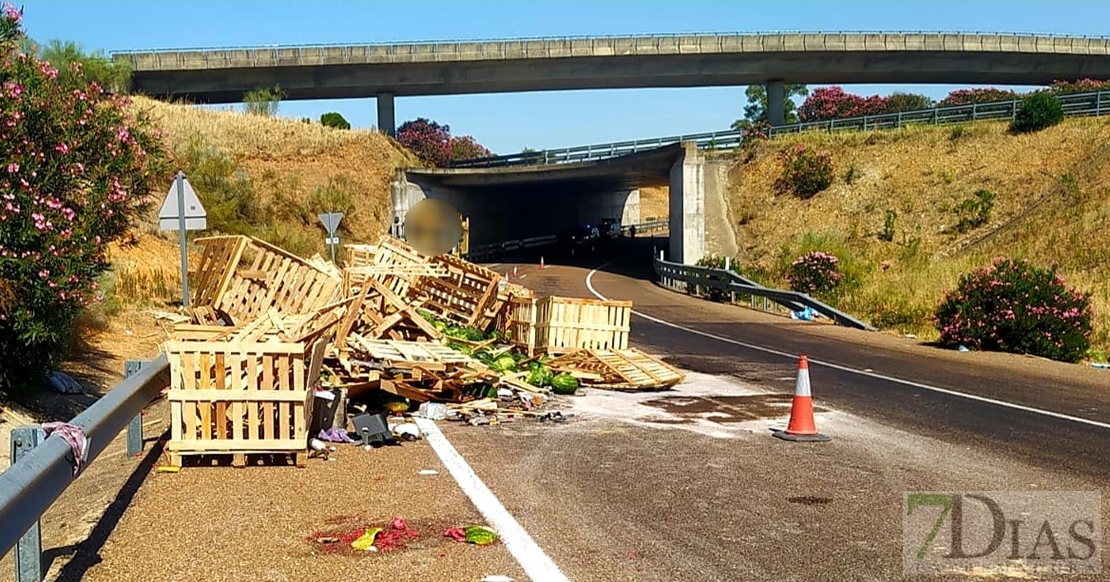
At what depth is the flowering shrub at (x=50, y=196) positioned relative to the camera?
A: 41.2 feet

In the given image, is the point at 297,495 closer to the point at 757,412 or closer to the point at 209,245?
the point at 757,412

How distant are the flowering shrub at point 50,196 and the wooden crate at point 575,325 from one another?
21.3 ft

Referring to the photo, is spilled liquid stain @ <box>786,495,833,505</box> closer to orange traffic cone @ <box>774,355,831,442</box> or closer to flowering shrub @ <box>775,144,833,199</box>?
orange traffic cone @ <box>774,355,831,442</box>

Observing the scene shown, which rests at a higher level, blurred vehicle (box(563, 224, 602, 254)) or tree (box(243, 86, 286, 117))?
tree (box(243, 86, 286, 117))

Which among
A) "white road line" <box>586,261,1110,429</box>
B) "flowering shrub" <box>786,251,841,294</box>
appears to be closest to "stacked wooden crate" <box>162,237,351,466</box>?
"white road line" <box>586,261,1110,429</box>

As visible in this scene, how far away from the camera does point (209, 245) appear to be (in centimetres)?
1984

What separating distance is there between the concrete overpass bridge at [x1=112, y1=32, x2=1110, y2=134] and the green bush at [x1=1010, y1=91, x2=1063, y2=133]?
32.9ft

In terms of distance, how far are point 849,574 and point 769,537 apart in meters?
0.86

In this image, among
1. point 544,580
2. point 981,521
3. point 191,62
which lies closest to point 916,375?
point 981,521

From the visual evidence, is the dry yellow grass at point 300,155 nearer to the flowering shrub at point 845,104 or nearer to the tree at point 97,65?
the tree at point 97,65

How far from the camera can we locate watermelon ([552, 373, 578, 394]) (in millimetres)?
14273

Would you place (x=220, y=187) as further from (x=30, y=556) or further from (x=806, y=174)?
(x=30, y=556)

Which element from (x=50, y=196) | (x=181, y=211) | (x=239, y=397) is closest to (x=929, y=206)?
(x=181, y=211)
